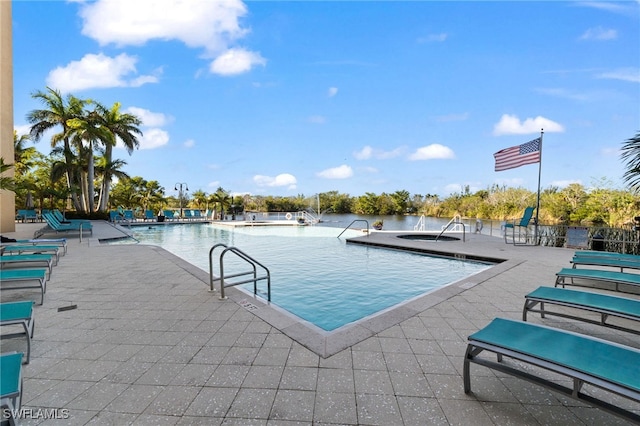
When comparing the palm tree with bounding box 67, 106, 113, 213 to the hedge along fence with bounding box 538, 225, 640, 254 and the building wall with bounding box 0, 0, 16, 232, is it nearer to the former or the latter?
the building wall with bounding box 0, 0, 16, 232

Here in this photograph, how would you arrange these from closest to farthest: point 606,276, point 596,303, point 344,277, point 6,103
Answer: point 596,303, point 606,276, point 344,277, point 6,103

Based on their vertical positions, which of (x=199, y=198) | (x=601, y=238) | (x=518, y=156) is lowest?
(x=601, y=238)

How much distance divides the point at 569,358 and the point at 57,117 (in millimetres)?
22696

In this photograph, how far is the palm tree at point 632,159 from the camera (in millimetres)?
5719

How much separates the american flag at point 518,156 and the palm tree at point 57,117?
20311 millimetres

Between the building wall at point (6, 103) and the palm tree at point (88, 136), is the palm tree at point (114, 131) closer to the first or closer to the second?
the palm tree at point (88, 136)

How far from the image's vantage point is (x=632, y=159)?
5801mm

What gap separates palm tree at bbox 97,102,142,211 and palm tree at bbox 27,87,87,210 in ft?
4.32

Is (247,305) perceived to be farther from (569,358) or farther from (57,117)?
(57,117)

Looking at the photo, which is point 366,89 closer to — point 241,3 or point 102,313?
point 241,3

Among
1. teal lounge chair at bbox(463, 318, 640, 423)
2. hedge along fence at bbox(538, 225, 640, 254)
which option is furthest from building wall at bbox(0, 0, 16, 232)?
hedge along fence at bbox(538, 225, 640, 254)

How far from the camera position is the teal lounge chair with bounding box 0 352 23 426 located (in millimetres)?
1292

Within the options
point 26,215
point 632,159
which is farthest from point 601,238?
point 26,215

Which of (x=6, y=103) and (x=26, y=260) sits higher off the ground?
(x=6, y=103)
